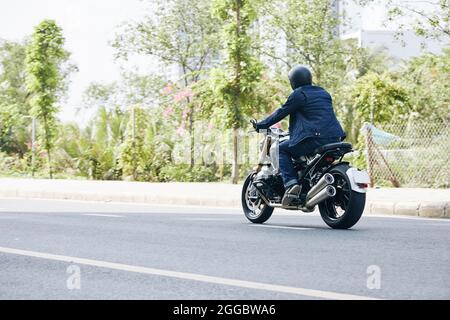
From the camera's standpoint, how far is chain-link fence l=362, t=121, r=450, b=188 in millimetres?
17219

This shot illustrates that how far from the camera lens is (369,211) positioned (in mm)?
13602

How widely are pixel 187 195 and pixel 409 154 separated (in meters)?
4.65

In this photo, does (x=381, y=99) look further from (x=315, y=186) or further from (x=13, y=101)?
(x=13, y=101)

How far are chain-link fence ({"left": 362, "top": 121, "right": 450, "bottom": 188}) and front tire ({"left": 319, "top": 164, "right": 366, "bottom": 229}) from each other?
726 cm

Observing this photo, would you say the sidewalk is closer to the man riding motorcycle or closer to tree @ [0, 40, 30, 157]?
the man riding motorcycle

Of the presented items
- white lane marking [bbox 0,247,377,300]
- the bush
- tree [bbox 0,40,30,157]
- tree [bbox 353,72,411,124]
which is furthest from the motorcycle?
tree [bbox 0,40,30,157]

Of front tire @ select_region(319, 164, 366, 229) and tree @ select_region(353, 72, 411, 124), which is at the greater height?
tree @ select_region(353, 72, 411, 124)

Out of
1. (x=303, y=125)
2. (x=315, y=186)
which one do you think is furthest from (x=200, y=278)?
(x=303, y=125)

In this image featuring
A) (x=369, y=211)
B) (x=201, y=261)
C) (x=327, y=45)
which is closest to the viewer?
(x=201, y=261)

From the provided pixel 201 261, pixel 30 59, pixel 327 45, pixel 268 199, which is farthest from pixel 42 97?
pixel 201 261
